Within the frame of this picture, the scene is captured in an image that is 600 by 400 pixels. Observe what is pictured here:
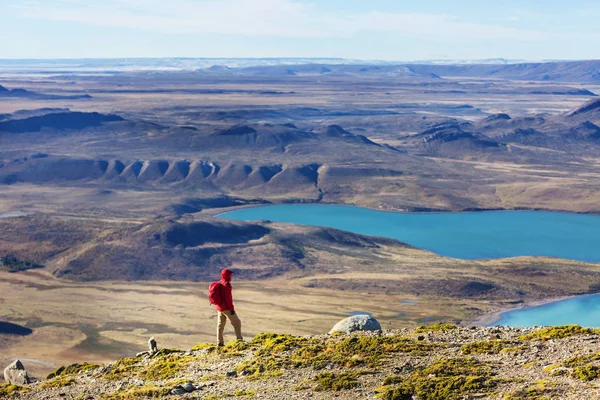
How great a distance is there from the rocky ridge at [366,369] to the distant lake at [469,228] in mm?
53300

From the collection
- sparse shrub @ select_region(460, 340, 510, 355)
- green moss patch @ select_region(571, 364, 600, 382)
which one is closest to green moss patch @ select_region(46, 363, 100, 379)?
sparse shrub @ select_region(460, 340, 510, 355)

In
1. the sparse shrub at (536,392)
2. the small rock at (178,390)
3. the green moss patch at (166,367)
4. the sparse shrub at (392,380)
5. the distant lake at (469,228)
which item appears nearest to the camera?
the sparse shrub at (536,392)

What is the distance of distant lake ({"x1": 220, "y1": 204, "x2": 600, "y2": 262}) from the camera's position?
232ft

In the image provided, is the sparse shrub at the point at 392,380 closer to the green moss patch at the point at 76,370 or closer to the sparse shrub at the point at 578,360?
the sparse shrub at the point at 578,360

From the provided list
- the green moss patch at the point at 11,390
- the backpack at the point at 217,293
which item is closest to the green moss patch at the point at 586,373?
the backpack at the point at 217,293

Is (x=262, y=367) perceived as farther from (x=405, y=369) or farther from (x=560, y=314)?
(x=560, y=314)

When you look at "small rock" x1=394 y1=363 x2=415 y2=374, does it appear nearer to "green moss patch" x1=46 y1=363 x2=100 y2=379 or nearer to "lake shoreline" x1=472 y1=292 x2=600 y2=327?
"green moss patch" x1=46 y1=363 x2=100 y2=379

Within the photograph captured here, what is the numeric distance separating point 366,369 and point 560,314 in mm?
39620

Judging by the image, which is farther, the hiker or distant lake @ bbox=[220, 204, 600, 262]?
distant lake @ bbox=[220, 204, 600, 262]

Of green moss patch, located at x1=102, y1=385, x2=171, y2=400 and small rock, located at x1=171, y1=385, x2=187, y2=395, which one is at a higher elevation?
small rock, located at x1=171, y1=385, x2=187, y2=395

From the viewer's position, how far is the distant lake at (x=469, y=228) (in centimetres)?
7056

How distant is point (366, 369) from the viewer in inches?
538

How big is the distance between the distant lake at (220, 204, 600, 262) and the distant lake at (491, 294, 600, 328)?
14376 millimetres

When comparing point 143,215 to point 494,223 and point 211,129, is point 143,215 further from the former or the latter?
point 211,129
